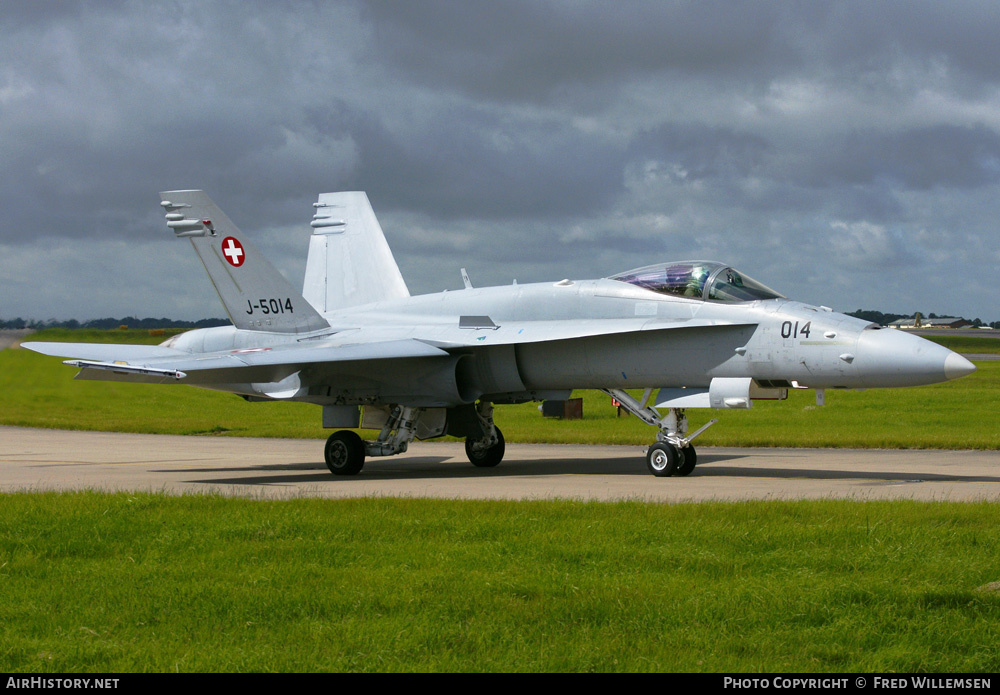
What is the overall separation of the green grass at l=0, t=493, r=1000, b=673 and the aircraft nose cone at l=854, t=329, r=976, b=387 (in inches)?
108

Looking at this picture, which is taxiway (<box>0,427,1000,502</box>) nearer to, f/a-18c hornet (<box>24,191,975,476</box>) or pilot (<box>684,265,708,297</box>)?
f/a-18c hornet (<box>24,191,975,476</box>)

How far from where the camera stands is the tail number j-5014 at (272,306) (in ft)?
55.7

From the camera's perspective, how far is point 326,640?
5379 mm

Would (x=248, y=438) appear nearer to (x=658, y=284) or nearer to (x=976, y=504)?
(x=658, y=284)

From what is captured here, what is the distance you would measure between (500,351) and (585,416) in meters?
14.6

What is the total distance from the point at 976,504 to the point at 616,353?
5636 mm

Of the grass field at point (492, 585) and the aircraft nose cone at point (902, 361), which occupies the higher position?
the aircraft nose cone at point (902, 361)

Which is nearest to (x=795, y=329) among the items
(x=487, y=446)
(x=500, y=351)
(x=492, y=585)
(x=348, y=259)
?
(x=500, y=351)

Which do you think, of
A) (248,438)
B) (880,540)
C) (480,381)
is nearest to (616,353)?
(480,381)

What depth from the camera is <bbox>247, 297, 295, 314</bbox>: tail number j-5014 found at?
1697 centimetres

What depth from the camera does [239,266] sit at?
674 inches

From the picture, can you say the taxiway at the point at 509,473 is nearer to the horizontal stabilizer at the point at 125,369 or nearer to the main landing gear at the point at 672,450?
the main landing gear at the point at 672,450

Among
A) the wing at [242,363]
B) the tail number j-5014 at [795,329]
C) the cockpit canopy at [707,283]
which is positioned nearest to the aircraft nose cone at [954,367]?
the tail number j-5014 at [795,329]

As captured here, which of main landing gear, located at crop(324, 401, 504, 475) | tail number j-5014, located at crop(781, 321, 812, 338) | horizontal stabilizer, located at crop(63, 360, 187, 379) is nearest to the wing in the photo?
horizontal stabilizer, located at crop(63, 360, 187, 379)
